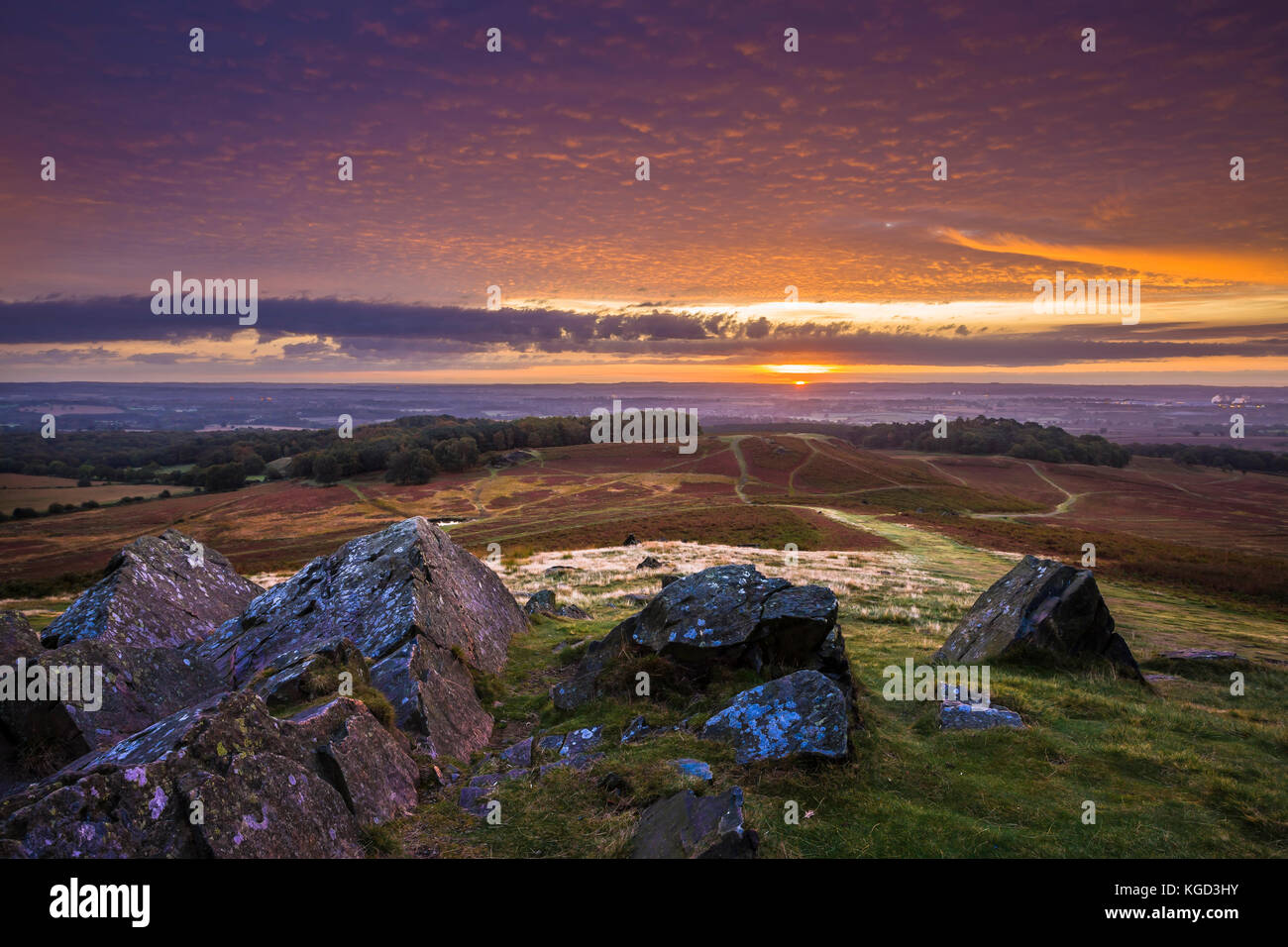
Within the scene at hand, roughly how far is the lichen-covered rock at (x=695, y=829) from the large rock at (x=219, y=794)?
11.3ft

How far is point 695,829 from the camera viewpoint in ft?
21.6

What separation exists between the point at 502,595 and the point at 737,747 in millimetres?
10928

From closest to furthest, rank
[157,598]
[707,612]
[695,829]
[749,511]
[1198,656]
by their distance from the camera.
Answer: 1. [695,829]
2. [707,612]
3. [157,598]
4. [1198,656]
5. [749,511]

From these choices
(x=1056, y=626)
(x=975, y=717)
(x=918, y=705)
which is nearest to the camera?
(x=975, y=717)

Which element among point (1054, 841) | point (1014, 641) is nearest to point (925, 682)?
point (1014, 641)

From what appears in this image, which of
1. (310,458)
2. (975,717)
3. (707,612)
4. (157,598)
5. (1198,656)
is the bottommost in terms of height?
(1198,656)

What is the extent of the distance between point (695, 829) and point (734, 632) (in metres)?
5.94

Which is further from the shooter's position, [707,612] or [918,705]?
[707,612]

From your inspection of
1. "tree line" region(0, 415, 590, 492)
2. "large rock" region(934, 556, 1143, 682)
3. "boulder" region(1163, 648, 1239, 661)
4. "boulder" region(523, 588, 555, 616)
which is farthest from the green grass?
"tree line" region(0, 415, 590, 492)

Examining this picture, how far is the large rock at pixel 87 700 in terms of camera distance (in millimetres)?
8703

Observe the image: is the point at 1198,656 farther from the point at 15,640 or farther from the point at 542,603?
the point at 15,640

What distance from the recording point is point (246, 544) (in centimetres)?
8312

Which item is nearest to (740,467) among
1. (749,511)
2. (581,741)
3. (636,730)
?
(749,511)
